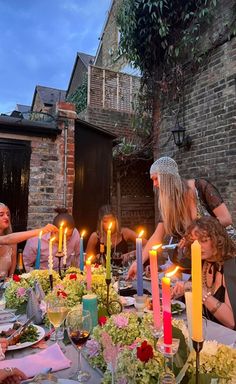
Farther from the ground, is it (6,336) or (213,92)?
(213,92)

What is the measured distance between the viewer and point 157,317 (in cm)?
90

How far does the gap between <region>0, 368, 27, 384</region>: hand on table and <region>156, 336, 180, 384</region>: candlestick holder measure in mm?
498

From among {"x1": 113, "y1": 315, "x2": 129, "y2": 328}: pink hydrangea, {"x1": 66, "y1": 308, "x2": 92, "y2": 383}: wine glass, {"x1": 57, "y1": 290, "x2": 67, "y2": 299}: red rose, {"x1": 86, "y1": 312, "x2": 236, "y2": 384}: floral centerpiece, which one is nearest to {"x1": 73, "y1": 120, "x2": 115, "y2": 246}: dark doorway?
{"x1": 57, "y1": 290, "x2": 67, "y2": 299}: red rose

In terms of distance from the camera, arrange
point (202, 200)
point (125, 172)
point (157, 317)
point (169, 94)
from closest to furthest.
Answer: point (157, 317)
point (202, 200)
point (169, 94)
point (125, 172)

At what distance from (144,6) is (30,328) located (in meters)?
5.80

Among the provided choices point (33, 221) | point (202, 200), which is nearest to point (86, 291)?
point (202, 200)

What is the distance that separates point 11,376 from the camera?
1.00 metres

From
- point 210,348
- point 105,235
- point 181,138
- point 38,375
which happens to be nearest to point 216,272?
point 210,348

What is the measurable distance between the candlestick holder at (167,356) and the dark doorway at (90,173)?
154 inches

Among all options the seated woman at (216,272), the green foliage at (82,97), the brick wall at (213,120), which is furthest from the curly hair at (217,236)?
the green foliage at (82,97)

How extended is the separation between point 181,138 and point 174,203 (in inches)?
128

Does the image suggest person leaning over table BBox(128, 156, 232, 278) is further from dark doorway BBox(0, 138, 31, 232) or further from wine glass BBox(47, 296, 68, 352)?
dark doorway BBox(0, 138, 31, 232)

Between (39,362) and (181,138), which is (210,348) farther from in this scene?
(181,138)

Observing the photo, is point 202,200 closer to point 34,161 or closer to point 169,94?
point 34,161
